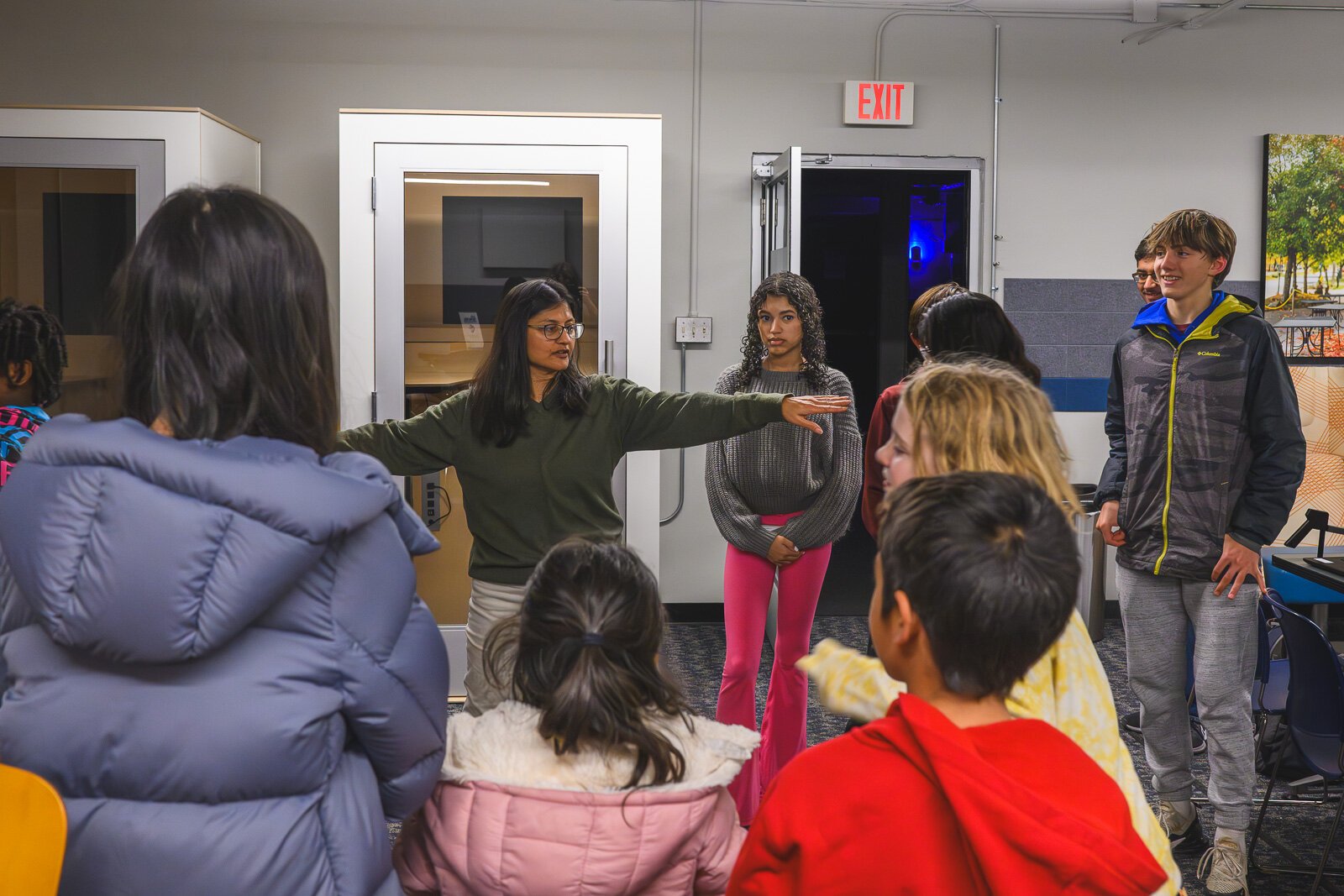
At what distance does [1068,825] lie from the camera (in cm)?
91

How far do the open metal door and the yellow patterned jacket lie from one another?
2795mm

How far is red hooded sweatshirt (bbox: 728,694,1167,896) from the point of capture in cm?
91

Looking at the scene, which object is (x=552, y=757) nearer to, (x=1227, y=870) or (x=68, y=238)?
(x=1227, y=870)

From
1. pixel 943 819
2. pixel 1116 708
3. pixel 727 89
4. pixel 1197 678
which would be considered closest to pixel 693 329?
pixel 727 89

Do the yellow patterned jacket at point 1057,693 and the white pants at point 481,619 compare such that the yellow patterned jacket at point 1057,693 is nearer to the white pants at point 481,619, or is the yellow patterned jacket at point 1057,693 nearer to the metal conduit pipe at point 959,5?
the white pants at point 481,619

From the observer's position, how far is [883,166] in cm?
481

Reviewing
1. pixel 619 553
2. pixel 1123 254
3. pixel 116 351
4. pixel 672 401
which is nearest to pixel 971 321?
pixel 672 401

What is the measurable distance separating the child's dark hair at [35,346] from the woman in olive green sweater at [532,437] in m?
0.77

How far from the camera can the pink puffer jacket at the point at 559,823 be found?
128 cm

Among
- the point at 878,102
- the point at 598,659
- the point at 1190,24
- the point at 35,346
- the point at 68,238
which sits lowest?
the point at 598,659

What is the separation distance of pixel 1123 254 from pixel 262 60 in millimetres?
3965

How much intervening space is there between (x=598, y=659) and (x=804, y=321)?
5.94 feet

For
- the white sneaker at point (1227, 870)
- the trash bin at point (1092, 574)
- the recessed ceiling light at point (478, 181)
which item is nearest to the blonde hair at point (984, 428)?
the white sneaker at point (1227, 870)

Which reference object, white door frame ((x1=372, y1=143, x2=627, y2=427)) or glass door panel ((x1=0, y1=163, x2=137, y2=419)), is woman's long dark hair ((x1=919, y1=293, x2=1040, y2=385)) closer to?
white door frame ((x1=372, y1=143, x2=627, y2=427))
